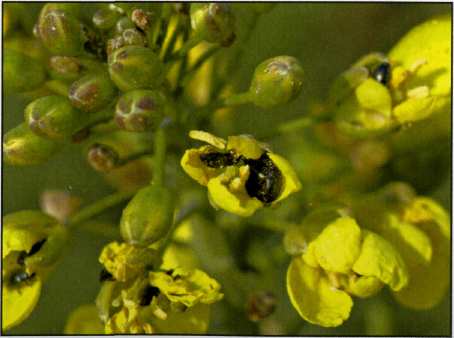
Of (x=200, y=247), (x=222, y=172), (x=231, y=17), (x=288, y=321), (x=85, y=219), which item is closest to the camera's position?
(x=222, y=172)

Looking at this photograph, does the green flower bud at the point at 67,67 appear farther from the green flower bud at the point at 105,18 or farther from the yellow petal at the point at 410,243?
the yellow petal at the point at 410,243

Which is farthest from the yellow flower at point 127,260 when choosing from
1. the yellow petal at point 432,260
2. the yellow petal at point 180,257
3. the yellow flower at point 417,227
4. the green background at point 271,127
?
the yellow petal at point 432,260

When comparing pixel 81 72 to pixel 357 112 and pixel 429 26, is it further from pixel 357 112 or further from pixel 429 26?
pixel 429 26

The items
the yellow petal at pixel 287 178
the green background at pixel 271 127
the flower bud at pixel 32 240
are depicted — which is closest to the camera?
the yellow petal at pixel 287 178

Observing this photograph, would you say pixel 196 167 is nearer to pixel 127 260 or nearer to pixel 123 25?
pixel 127 260

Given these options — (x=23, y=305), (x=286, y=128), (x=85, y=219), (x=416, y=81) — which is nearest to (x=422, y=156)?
(x=416, y=81)
